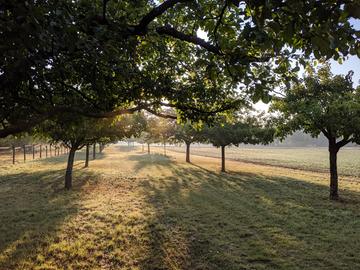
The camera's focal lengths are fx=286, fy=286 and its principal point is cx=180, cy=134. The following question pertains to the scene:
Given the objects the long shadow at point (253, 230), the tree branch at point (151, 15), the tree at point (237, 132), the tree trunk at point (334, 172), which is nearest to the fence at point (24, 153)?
the tree at point (237, 132)

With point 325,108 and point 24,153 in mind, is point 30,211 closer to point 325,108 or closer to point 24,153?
point 325,108

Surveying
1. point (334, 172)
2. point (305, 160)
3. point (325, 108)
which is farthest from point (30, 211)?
point (305, 160)

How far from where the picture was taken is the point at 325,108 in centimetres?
1384

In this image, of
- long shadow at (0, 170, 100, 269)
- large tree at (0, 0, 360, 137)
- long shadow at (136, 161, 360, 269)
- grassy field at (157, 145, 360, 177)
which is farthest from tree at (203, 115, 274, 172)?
large tree at (0, 0, 360, 137)

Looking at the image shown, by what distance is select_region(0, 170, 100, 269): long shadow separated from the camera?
8100mm

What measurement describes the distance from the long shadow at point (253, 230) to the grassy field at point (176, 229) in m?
0.03

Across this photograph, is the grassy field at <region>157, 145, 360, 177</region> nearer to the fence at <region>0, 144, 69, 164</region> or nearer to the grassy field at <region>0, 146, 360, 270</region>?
the grassy field at <region>0, 146, 360, 270</region>

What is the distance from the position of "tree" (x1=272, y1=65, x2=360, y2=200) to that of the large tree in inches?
295

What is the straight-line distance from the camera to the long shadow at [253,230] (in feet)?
24.7

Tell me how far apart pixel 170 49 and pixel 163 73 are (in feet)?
2.02

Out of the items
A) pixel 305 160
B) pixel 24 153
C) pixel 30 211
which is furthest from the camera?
pixel 305 160

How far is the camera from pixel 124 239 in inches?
352

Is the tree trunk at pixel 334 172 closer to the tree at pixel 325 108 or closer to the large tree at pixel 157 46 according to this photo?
the tree at pixel 325 108

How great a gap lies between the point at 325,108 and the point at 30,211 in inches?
558
